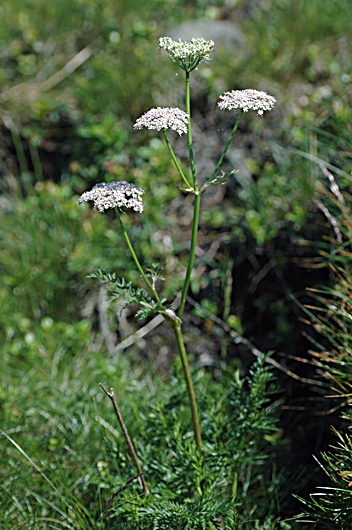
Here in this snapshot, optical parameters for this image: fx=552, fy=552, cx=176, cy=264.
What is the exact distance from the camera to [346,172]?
104 inches

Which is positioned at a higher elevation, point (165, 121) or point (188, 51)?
point (188, 51)

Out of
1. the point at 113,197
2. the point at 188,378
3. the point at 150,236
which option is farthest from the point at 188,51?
the point at 150,236

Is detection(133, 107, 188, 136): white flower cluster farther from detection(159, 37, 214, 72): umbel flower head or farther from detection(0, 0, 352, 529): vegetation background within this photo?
detection(0, 0, 352, 529): vegetation background

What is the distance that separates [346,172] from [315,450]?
50.6 inches

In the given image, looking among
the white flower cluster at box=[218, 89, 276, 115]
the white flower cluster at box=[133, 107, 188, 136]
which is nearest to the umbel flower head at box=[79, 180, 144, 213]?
the white flower cluster at box=[133, 107, 188, 136]

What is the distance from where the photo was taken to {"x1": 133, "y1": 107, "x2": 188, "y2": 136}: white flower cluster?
1.29m

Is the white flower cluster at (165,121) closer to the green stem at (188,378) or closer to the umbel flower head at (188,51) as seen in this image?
the umbel flower head at (188,51)

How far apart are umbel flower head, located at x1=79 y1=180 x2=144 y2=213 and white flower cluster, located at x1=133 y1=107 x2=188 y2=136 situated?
16 centimetres

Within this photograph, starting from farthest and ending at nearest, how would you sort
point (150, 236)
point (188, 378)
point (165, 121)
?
point (150, 236)
point (188, 378)
point (165, 121)

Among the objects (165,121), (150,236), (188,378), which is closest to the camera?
(165,121)

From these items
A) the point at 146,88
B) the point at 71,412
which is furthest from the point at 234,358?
the point at 146,88

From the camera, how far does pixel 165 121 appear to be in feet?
4.25

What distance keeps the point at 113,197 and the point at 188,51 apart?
39cm

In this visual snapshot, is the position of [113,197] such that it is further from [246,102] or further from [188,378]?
[188,378]
